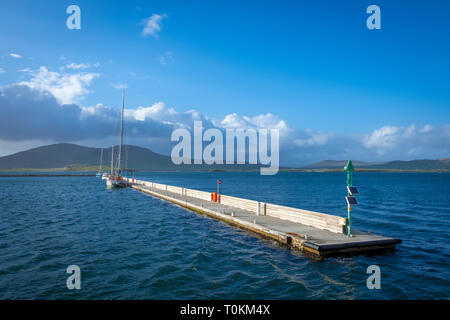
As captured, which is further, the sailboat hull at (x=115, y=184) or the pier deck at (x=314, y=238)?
the sailboat hull at (x=115, y=184)

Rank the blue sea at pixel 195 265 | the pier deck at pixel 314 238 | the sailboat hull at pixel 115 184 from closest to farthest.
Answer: the blue sea at pixel 195 265, the pier deck at pixel 314 238, the sailboat hull at pixel 115 184

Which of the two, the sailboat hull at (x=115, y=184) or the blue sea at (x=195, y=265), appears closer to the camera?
the blue sea at (x=195, y=265)

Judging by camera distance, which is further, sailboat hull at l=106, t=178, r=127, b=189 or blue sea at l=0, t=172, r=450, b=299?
sailboat hull at l=106, t=178, r=127, b=189

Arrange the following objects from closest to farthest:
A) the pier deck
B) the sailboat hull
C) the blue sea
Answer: the blue sea < the pier deck < the sailboat hull

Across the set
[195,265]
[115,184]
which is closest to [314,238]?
[195,265]

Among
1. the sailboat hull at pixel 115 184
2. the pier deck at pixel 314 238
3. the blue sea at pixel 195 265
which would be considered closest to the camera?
the blue sea at pixel 195 265

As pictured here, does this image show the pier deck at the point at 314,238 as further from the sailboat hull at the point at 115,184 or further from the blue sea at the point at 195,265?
the sailboat hull at the point at 115,184

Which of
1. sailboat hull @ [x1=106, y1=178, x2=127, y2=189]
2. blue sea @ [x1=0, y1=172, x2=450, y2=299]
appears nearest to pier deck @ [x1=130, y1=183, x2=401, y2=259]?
blue sea @ [x1=0, y1=172, x2=450, y2=299]

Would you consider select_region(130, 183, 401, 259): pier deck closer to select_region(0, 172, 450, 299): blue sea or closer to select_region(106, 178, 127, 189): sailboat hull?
select_region(0, 172, 450, 299): blue sea

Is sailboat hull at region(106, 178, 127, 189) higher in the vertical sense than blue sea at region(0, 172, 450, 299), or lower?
higher

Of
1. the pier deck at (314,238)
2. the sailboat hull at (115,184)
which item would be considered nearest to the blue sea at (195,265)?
the pier deck at (314,238)

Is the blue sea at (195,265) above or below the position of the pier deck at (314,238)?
below
